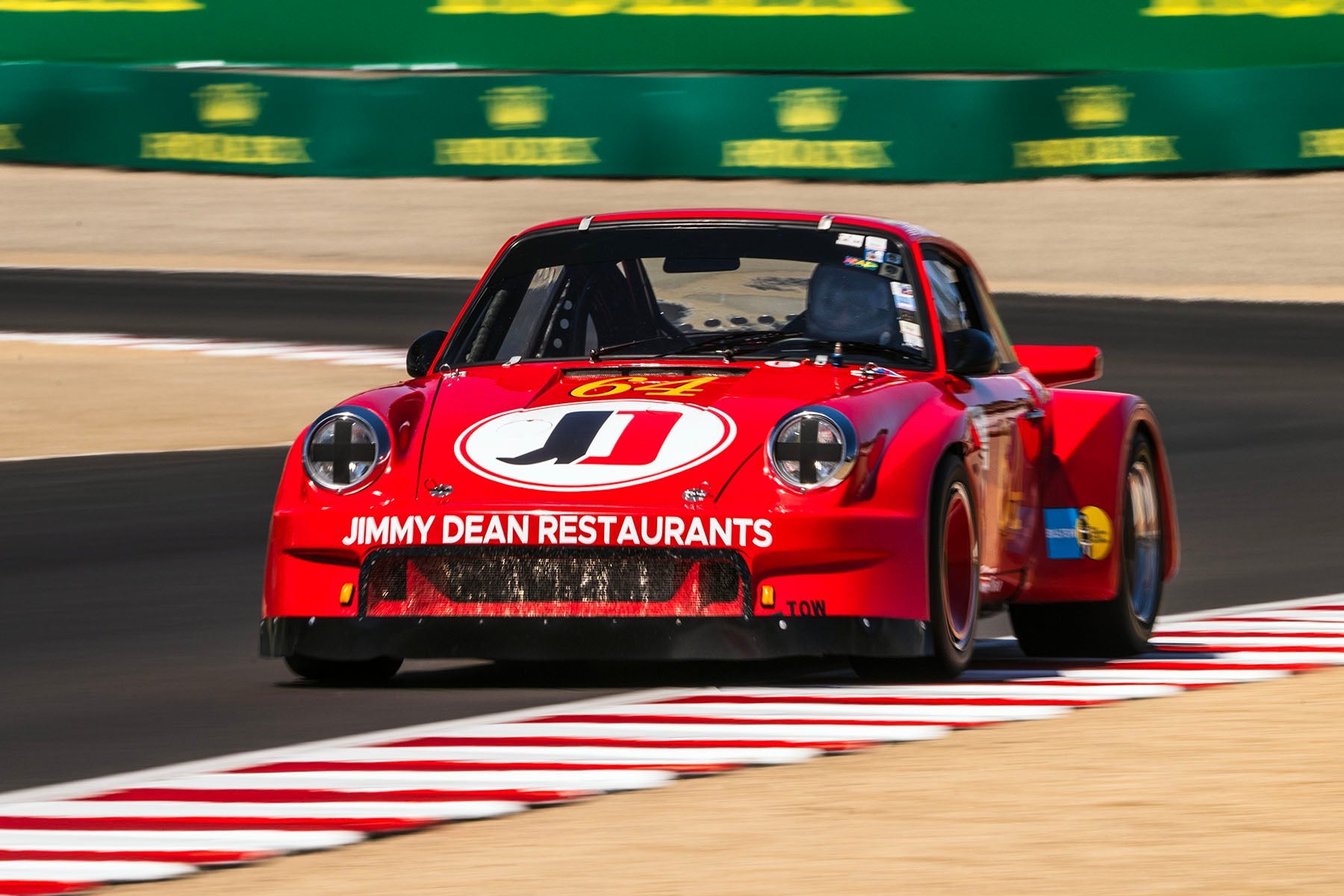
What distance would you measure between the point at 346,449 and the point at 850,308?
4.97 ft

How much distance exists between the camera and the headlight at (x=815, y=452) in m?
7.13

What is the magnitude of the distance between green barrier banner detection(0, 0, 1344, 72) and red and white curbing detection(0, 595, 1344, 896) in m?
21.3

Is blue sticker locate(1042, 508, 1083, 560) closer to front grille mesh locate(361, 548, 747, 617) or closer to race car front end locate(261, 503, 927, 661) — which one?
race car front end locate(261, 503, 927, 661)

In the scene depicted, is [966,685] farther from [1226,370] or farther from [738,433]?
[1226,370]

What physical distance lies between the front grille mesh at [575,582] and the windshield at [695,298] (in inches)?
36.2

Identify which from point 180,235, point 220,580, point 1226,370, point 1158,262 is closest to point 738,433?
point 220,580

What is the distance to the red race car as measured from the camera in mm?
7109

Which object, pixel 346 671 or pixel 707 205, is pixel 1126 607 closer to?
pixel 346 671

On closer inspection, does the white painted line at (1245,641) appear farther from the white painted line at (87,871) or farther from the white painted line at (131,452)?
the white painted line at (131,452)

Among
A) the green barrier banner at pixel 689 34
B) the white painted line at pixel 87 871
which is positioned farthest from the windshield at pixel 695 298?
the green barrier banner at pixel 689 34

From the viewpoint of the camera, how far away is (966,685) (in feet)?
24.9

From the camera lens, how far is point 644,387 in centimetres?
754

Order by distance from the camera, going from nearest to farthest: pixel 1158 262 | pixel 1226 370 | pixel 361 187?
pixel 1226 370 < pixel 1158 262 < pixel 361 187

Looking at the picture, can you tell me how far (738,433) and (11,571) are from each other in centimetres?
421
